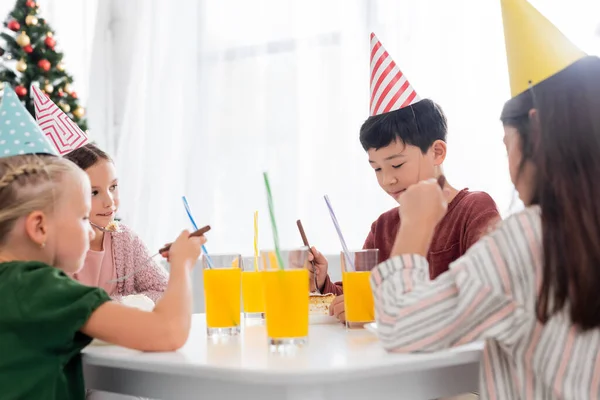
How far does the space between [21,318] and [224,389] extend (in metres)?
0.37

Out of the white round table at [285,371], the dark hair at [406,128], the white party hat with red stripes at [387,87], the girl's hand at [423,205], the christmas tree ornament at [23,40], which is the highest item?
the christmas tree ornament at [23,40]

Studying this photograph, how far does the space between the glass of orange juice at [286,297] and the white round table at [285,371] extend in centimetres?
3

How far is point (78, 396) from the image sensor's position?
125 centimetres

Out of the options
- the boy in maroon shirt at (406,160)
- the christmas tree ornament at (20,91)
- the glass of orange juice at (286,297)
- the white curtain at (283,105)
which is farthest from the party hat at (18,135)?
the christmas tree ornament at (20,91)

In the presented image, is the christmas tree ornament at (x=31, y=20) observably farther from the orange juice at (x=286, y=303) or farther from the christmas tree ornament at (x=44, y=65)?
the orange juice at (x=286, y=303)

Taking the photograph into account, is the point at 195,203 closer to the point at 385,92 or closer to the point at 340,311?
the point at 385,92

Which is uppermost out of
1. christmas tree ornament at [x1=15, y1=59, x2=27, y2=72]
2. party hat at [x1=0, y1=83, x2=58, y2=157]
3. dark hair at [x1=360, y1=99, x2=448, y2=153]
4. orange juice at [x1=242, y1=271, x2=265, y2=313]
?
christmas tree ornament at [x1=15, y1=59, x2=27, y2=72]

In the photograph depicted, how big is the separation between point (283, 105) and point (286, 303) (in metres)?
2.91

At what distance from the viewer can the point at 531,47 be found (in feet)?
3.81

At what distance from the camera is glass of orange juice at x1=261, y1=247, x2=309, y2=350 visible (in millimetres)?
1197

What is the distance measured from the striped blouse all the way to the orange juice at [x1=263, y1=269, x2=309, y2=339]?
155mm

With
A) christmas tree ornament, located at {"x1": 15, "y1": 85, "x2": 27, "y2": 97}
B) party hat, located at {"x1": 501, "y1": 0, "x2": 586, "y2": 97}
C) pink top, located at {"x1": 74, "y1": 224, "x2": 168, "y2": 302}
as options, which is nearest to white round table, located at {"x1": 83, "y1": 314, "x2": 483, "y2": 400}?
party hat, located at {"x1": 501, "y1": 0, "x2": 586, "y2": 97}

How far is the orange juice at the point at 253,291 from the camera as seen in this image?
1.61 metres

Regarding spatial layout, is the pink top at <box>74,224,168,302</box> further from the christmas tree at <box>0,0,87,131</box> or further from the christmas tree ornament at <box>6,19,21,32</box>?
the christmas tree ornament at <box>6,19,21,32</box>
